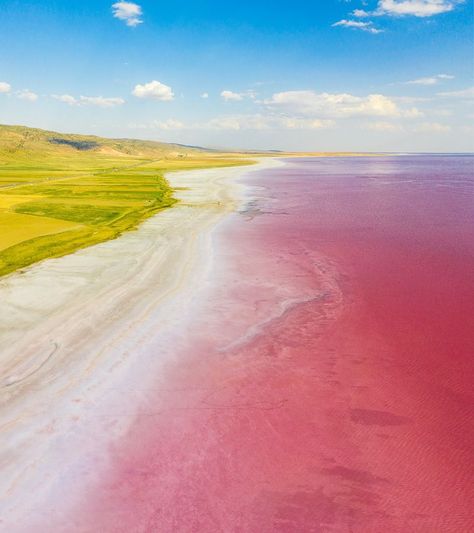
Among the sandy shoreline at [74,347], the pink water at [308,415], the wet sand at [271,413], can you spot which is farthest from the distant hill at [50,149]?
the pink water at [308,415]

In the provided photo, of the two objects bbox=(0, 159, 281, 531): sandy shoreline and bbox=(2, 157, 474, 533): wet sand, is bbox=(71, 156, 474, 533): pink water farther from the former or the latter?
bbox=(0, 159, 281, 531): sandy shoreline

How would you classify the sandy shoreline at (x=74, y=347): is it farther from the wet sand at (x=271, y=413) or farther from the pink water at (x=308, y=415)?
the pink water at (x=308, y=415)

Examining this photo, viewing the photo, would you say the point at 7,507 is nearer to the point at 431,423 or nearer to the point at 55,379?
the point at 55,379

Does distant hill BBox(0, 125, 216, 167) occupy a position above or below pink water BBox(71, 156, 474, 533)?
above

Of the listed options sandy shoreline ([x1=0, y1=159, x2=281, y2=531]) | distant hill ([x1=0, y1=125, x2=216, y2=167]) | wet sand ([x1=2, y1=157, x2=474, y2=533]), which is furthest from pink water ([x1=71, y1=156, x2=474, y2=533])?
distant hill ([x1=0, y1=125, x2=216, y2=167])

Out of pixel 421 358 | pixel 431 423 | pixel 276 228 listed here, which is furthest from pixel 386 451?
pixel 276 228

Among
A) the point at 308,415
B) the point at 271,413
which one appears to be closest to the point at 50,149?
the point at 271,413
